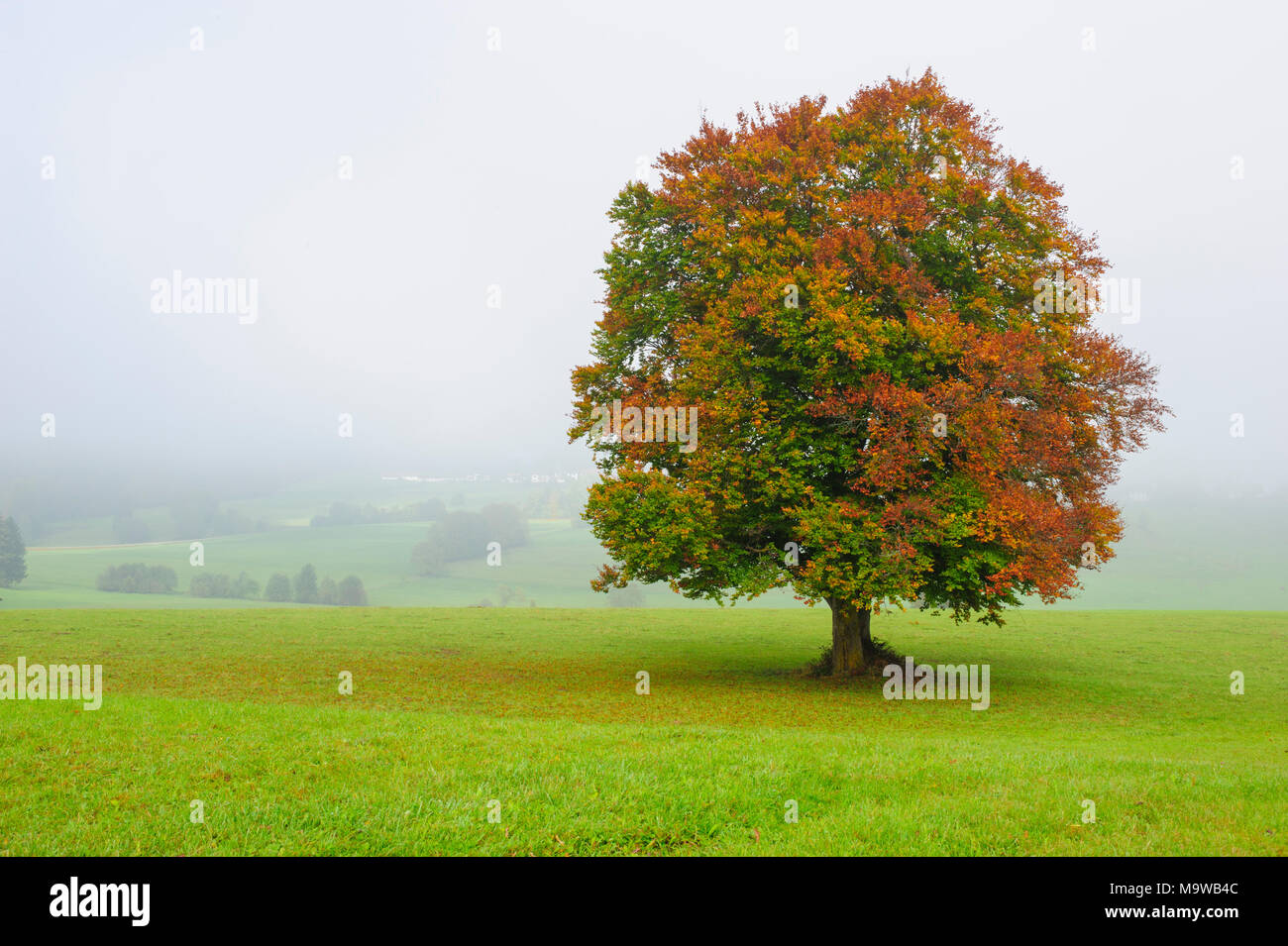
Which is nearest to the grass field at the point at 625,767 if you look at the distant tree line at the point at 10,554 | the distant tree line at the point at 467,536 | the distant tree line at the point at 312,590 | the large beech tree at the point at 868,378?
the large beech tree at the point at 868,378

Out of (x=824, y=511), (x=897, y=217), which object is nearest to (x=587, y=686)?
(x=824, y=511)

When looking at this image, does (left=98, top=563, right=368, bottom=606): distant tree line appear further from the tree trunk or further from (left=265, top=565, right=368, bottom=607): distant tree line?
the tree trunk

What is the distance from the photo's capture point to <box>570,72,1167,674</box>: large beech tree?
21.6m

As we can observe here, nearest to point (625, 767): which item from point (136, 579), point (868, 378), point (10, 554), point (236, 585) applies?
point (868, 378)

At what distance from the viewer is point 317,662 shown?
1113 inches

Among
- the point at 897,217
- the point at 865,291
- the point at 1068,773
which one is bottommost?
the point at 1068,773

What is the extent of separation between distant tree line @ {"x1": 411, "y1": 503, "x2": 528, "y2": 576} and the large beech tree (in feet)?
384

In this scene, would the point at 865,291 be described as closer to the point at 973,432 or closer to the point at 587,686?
the point at 973,432

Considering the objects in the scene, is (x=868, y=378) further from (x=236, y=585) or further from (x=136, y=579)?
(x=236, y=585)

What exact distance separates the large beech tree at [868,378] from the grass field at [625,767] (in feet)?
14.1

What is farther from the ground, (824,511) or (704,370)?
(704,370)

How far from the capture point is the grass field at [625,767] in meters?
8.02

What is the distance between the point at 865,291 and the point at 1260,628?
40.2m
